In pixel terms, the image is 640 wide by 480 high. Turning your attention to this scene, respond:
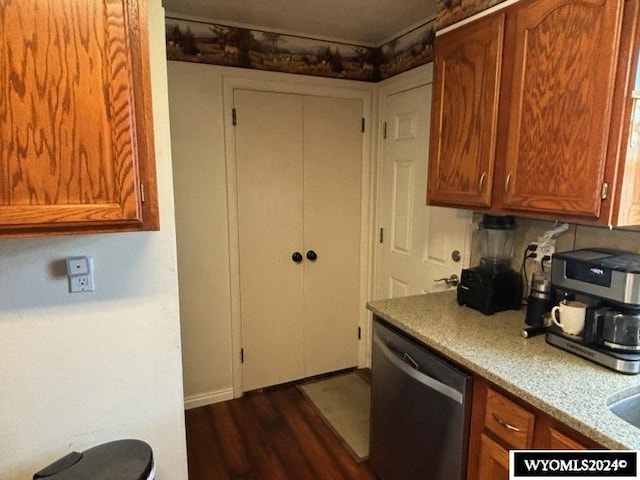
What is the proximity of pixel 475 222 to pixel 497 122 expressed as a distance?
651mm

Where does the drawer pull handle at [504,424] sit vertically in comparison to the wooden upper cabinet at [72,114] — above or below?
below

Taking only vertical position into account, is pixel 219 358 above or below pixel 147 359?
below

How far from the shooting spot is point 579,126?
127 cm

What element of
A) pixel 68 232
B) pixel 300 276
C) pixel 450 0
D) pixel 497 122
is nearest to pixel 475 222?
pixel 497 122

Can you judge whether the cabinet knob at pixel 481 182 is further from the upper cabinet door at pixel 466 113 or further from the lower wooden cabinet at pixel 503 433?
the lower wooden cabinet at pixel 503 433

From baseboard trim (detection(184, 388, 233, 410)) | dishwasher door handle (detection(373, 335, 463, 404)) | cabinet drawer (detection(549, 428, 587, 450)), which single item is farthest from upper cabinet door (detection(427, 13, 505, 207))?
baseboard trim (detection(184, 388, 233, 410))

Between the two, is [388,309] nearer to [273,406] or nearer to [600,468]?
[600,468]

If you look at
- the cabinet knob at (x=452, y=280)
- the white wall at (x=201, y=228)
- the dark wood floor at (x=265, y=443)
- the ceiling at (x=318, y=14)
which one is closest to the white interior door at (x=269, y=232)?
the white wall at (x=201, y=228)

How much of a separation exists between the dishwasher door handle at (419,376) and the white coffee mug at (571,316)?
443mm

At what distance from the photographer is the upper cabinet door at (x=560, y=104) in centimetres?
120

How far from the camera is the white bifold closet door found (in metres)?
2.53

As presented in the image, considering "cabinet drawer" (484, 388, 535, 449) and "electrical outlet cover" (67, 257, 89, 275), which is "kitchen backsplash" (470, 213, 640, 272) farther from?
"electrical outlet cover" (67, 257, 89, 275)

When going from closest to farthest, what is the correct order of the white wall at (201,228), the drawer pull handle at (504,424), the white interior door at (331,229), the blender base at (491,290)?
the drawer pull handle at (504,424)
the blender base at (491,290)
the white wall at (201,228)
the white interior door at (331,229)

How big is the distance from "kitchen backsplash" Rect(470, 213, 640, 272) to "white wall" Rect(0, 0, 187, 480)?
153 centimetres
